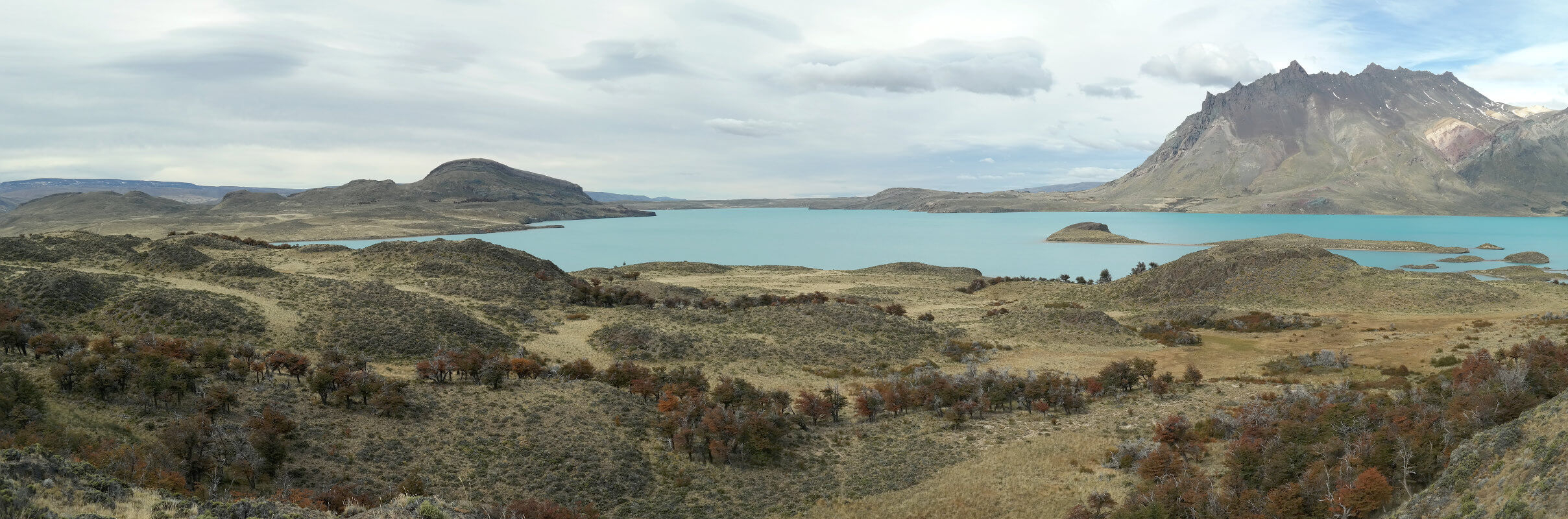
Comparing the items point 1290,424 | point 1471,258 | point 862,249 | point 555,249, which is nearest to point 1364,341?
point 1290,424

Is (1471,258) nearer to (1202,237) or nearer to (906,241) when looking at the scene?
(1202,237)

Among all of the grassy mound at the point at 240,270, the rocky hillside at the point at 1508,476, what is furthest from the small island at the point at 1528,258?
the grassy mound at the point at 240,270

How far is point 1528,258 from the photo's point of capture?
369ft

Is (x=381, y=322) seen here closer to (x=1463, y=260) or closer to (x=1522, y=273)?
(x=1522, y=273)

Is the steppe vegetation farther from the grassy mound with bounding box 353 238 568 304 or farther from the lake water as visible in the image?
the lake water

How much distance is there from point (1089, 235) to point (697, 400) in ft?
519

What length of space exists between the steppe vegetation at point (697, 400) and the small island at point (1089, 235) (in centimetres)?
10890

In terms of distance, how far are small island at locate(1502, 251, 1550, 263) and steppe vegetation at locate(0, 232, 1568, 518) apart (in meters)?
80.6

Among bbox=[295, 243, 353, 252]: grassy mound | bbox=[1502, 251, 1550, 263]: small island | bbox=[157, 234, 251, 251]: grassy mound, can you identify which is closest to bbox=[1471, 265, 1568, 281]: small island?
bbox=[1502, 251, 1550, 263]: small island

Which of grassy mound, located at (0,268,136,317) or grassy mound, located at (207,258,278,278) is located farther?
grassy mound, located at (207,258,278,278)

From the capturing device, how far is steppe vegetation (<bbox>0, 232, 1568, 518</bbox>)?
17.3 meters

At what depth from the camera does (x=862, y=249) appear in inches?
6230

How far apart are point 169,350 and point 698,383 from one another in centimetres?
1971

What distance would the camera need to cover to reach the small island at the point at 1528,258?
365 ft
